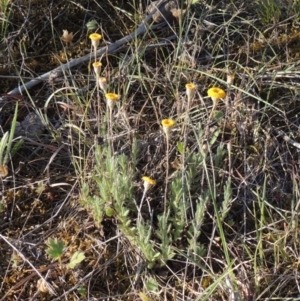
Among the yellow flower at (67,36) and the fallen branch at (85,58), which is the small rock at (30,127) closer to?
the fallen branch at (85,58)

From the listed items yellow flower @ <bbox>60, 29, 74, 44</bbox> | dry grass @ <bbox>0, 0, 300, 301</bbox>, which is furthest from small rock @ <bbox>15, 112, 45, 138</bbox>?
yellow flower @ <bbox>60, 29, 74, 44</bbox>

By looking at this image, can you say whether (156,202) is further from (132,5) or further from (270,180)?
(132,5)

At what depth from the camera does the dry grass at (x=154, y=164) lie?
1629 millimetres

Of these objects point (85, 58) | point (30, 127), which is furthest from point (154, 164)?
point (85, 58)

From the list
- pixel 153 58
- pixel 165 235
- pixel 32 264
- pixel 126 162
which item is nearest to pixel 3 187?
pixel 32 264

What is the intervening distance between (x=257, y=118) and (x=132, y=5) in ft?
Answer: 2.33

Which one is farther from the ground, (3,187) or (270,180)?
(3,187)

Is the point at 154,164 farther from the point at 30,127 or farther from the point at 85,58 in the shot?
the point at 85,58

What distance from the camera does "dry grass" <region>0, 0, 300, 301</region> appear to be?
5.34ft

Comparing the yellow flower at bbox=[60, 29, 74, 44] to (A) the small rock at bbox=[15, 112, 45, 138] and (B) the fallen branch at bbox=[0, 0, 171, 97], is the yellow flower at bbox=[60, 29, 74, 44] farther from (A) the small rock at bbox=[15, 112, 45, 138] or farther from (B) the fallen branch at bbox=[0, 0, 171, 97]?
(A) the small rock at bbox=[15, 112, 45, 138]

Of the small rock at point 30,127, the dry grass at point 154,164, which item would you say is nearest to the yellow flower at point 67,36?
the dry grass at point 154,164

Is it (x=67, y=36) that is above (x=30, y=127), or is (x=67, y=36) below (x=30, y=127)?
above

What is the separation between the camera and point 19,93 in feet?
6.88

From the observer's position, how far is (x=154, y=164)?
187 centimetres
